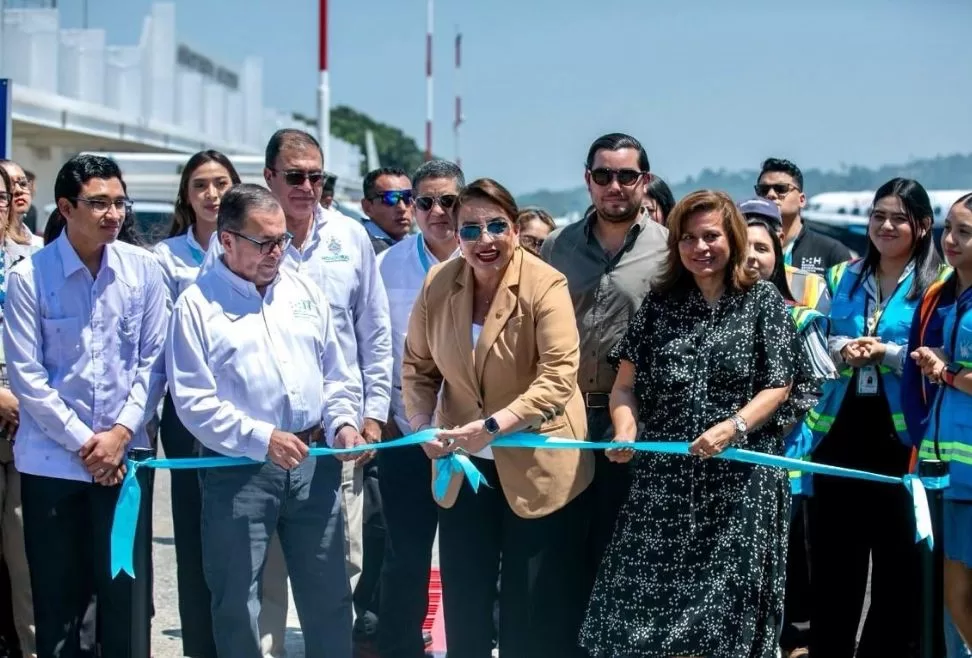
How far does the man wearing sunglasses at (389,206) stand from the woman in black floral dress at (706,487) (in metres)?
2.85

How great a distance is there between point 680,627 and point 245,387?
191cm

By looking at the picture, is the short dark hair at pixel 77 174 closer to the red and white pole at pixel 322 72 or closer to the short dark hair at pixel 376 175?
the short dark hair at pixel 376 175

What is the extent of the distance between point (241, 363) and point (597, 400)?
1.55 m

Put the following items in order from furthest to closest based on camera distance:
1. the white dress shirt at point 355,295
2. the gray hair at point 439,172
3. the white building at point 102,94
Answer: the white building at point 102,94, the gray hair at point 439,172, the white dress shirt at point 355,295

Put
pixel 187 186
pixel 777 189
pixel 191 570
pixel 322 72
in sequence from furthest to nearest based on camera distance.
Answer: pixel 322 72
pixel 777 189
pixel 187 186
pixel 191 570

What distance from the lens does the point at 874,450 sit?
18.9 feet

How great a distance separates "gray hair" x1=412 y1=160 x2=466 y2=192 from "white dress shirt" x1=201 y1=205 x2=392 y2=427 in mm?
649

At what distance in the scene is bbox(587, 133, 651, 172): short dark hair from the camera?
533cm

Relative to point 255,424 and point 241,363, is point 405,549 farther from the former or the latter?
point 241,363

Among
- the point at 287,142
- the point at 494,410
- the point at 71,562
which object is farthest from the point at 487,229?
the point at 71,562

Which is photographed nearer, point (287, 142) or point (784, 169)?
point (287, 142)

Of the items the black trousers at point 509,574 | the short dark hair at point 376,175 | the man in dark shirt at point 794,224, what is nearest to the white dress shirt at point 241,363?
the black trousers at point 509,574

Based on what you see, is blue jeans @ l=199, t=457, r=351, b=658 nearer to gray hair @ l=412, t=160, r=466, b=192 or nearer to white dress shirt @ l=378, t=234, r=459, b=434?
white dress shirt @ l=378, t=234, r=459, b=434

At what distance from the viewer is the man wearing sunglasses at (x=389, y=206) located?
24.7 ft
